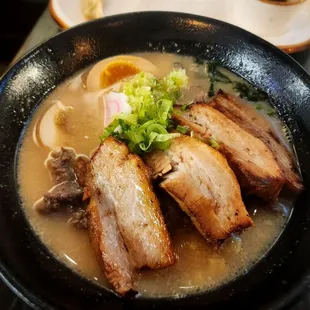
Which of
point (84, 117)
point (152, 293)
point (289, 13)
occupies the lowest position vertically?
point (152, 293)

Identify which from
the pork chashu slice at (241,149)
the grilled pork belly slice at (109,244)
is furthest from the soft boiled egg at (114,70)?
the grilled pork belly slice at (109,244)

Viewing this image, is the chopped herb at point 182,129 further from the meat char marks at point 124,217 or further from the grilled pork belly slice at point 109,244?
the grilled pork belly slice at point 109,244

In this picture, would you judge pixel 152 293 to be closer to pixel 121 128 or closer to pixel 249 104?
pixel 121 128

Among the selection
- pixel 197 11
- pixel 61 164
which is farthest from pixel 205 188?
pixel 197 11

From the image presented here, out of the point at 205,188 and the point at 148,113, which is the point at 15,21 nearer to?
the point at 148,113

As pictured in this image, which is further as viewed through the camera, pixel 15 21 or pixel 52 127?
pixel 15 21

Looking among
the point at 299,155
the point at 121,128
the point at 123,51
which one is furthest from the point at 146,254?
the point at 123,51
